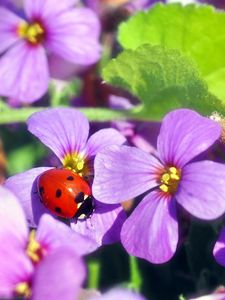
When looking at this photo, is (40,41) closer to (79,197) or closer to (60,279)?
(79,197)

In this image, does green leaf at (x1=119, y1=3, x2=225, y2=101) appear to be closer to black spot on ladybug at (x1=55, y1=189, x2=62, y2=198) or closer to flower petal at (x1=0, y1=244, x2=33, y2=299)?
black spot on ladybug at (x1=55, y1=189, x2=62, y2=198)

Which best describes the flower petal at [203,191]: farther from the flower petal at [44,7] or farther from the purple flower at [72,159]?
the flower petal at [44,7]

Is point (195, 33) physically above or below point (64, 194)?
above

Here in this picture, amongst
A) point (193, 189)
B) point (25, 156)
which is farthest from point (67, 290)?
point (25, 156)

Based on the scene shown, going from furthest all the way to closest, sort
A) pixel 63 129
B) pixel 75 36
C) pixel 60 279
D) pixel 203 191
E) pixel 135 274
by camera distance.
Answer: pixel 75 36 < pixel 135 274 < pixel 63 129 < pixel 203 191 < pixel 60 279

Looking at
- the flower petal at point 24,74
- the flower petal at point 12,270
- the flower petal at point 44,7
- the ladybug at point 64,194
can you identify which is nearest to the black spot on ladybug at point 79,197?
the ladybug at point 64,194

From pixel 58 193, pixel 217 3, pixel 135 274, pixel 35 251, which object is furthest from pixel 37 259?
pixel 217 3
